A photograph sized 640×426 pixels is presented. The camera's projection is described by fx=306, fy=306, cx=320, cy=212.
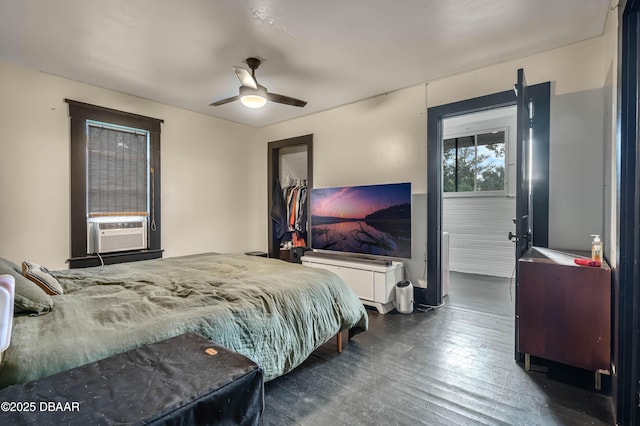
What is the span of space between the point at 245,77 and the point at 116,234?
2.46 metres

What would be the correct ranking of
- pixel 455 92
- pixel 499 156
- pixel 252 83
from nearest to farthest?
pixel 252 83
pixel 455 92
pixel 499 156

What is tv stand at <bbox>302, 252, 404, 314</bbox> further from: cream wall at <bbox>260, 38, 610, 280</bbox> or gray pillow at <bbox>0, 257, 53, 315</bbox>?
gray pillow at <bbox>0, 257, 53, 315</bbox>

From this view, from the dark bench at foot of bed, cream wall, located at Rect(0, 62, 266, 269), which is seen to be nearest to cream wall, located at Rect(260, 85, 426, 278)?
cream wall, located at Rect(0, 62, 266, 269)

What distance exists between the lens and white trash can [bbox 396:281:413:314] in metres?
3.33

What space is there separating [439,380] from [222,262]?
193 cm

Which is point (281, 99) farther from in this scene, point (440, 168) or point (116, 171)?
point (116, 171)

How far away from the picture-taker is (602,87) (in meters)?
2.51

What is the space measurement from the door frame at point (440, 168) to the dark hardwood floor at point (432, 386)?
0.78 m

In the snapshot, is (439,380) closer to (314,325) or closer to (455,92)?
(314,325)

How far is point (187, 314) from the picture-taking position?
5.02 feet

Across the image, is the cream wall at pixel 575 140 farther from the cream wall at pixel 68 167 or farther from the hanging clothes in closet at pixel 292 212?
the cream wall at pixel 68 167

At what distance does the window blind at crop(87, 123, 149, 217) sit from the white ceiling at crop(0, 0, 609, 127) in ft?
1.95

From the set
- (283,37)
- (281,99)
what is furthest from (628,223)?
(281,99)

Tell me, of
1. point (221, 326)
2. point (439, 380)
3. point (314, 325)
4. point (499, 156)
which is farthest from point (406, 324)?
point (499, 156)
